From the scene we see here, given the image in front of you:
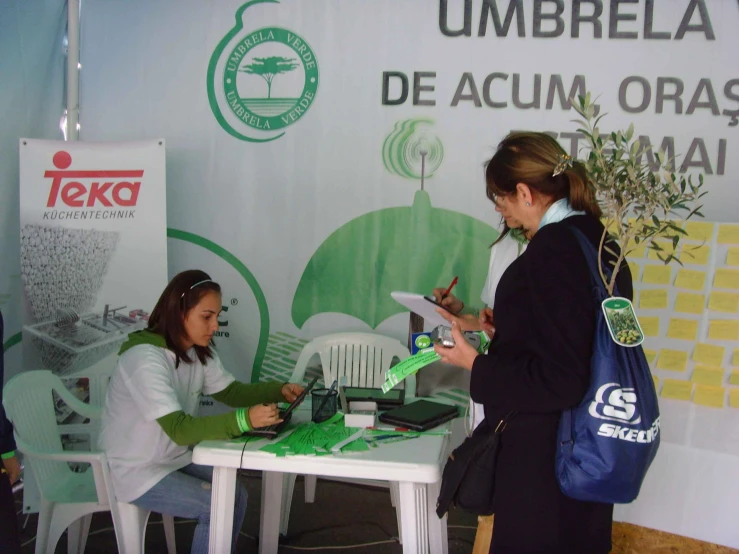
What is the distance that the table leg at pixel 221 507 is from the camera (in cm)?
209

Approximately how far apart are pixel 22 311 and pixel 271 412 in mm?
1984

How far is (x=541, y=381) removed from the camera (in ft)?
4.85

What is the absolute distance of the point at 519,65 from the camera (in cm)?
343

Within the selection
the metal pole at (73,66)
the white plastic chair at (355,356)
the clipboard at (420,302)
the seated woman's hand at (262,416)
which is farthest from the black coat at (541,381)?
the metal pole at (73,66)

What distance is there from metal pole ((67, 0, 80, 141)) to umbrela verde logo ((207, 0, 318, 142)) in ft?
2.22

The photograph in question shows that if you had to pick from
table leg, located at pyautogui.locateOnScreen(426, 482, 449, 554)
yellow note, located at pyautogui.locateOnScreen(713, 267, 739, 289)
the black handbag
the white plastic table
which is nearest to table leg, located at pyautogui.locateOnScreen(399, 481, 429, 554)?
the white plastic table

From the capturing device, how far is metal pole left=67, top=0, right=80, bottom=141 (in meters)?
3.63

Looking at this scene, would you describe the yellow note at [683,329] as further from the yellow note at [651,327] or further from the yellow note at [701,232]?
the yellow note at [701,232]

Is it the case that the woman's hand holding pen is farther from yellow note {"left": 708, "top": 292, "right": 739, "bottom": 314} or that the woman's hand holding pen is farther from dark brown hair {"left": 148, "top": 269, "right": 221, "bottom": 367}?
yellow note {"left": 708, "top": 292, "right": 739, "bottom": 314}

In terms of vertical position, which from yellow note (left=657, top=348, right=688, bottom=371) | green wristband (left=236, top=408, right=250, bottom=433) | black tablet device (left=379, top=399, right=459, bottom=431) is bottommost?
black tablet device (left=379, top=399, right=459, bottom=431)

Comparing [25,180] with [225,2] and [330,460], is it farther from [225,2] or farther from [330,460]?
[330,460]

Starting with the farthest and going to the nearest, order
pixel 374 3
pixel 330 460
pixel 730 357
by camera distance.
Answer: pixel 374 3 < pixel 730 357 < pixel 330 460

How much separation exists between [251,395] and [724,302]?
1.84m

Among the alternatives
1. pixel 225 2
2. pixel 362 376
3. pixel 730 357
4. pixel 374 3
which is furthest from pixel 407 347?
pixel 225 2
